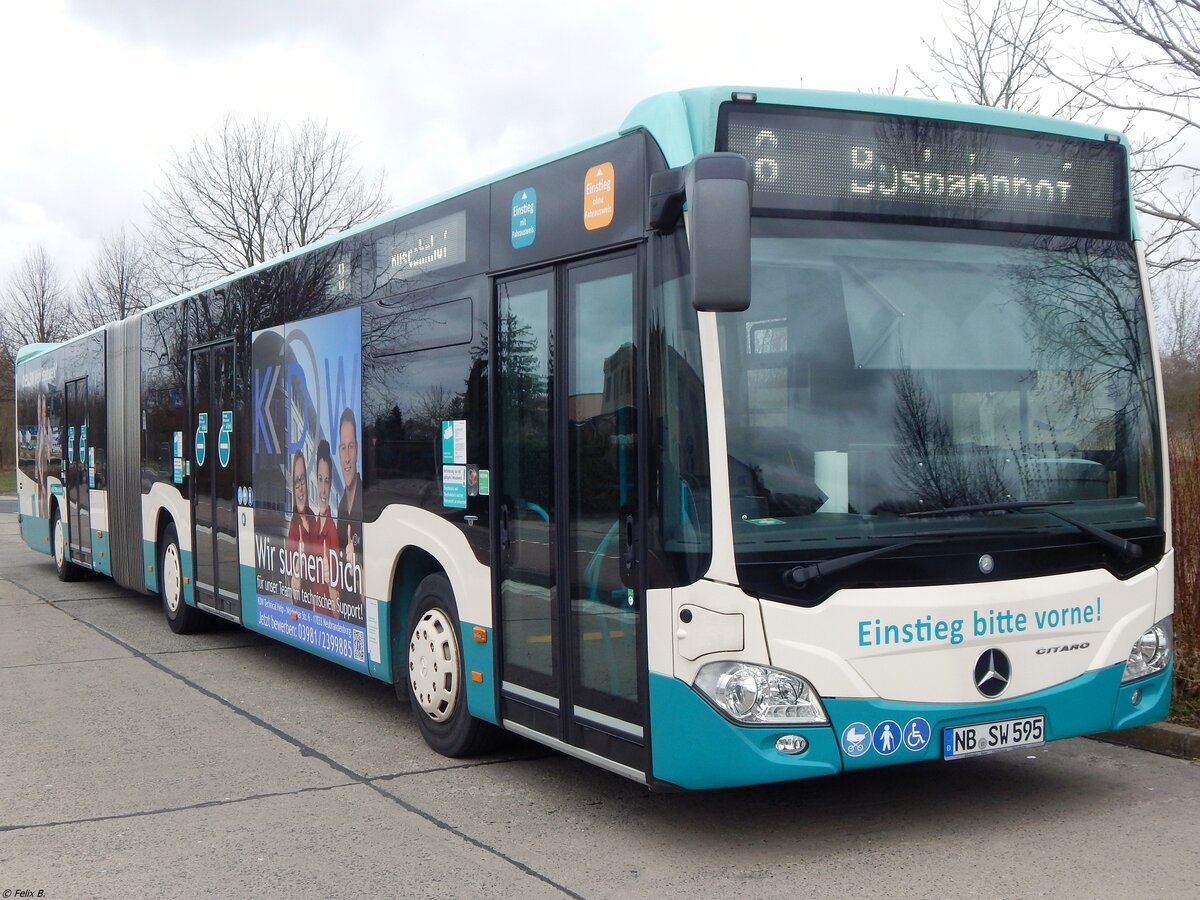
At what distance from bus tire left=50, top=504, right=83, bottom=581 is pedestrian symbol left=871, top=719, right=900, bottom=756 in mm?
13317

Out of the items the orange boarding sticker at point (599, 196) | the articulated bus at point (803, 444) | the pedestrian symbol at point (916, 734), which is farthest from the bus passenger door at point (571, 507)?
the pedestrian symbol at point (916, 734)

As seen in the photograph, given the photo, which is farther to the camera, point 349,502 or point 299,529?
point 299,529

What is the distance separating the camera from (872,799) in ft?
19.7

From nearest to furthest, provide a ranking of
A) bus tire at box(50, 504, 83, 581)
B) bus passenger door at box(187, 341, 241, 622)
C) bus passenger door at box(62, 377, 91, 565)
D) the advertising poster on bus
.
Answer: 1. the advertising poster on bus
2. bus passenger door at box(187, 341, 241, 622)
3. bus passenger door at box(62, 377, 91, 565)
4. bus tire at box(50, 504, 83, 581)

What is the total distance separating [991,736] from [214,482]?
724 cm

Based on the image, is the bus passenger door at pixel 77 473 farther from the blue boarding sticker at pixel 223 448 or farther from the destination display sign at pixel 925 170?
Result: the destination display sign at pixel 925 170

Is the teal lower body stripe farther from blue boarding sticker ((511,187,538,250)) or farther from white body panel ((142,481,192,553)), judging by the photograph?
white body panel ((142,481,192,553))

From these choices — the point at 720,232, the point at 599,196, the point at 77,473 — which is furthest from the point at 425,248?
the point at 77,473

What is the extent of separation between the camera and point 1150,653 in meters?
5.57

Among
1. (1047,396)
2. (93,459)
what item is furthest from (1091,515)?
(93,459)

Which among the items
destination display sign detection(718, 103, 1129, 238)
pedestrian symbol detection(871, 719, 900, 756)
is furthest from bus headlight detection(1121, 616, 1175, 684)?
destination display sign detection(718, 103, 1129, 238)

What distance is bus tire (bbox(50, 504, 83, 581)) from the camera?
631 inches

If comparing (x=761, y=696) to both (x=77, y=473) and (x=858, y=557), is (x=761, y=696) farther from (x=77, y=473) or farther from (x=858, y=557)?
(x=77, y=473)

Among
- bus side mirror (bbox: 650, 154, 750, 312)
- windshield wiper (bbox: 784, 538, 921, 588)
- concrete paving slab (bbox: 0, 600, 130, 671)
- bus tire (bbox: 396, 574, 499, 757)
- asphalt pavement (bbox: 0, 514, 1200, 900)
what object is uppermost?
bus side mirror (bbox: 650, 154, 750, 312)
